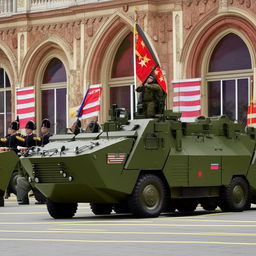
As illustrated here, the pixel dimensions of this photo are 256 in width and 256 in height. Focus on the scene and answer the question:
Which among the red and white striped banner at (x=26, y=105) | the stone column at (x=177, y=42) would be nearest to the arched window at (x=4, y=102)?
the red and white striped banner at (x=26, y=105)

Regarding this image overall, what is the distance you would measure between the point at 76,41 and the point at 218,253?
2926 cm

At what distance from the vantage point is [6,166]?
2477 cm

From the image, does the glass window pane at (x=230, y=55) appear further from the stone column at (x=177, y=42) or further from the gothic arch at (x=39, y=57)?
the gothic arch at (x=39, y=57)

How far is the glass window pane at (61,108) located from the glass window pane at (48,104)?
363mm

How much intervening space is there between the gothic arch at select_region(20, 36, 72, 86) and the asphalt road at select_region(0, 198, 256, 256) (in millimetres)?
21645

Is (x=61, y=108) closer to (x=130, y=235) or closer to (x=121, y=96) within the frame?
(x=121, y=96)

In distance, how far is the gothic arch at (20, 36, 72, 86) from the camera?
41.5 meters

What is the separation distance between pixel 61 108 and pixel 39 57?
7.55 feet

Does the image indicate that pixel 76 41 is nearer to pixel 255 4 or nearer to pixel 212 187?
pixel 255 4

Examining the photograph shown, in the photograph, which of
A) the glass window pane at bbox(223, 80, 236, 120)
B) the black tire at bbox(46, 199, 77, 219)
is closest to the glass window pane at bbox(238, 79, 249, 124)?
the glass window pane at bbox(223, 80, 236, 120)

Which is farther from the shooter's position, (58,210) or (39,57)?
(39,57)

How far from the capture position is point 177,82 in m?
36.3

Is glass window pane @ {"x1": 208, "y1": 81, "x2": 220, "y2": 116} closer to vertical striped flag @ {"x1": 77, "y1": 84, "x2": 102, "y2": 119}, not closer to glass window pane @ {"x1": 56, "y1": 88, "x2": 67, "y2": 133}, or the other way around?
vertical striped flag @ {"x1": 77, "y1": 84, "x2": 102, "y2": 119}

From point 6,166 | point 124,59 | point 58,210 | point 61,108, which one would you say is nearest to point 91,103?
point 124,59
